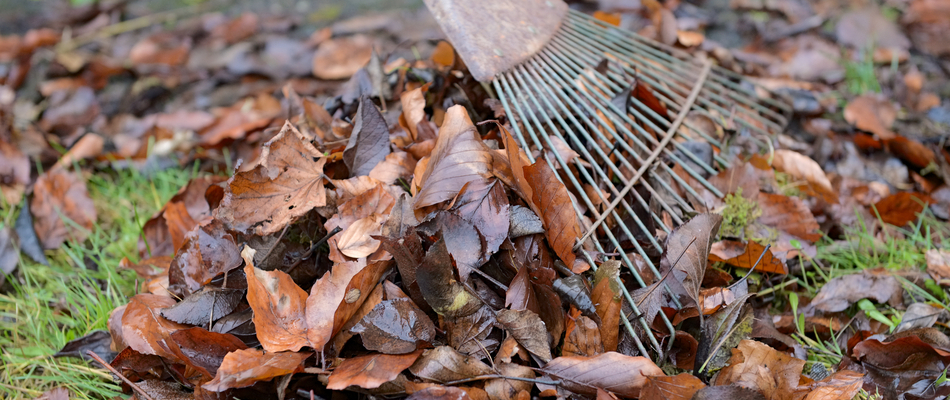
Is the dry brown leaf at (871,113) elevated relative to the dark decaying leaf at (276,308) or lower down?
elevated

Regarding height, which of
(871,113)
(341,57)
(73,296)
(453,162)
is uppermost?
(453,162)

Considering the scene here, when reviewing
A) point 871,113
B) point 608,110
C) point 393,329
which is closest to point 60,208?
point 393,329

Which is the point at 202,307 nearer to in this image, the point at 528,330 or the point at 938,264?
the point at 528,330

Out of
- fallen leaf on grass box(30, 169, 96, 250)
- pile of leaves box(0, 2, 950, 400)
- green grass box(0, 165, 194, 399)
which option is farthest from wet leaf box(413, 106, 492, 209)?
fallen leaf on grass box(30, 169, 96, 250)

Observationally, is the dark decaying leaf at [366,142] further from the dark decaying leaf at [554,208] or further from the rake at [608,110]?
the dark decaying leaf at [554,208]

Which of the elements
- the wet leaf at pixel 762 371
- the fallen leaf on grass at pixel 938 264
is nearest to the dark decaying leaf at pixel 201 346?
the wet leaf at pixel 762 371
